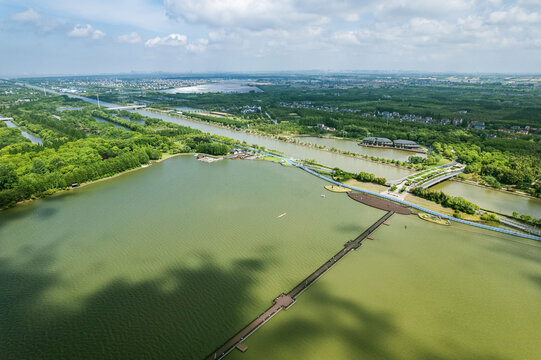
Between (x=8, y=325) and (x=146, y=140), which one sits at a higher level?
(x=146, y=140)

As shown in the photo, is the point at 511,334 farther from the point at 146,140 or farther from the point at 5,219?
the point at 146,140

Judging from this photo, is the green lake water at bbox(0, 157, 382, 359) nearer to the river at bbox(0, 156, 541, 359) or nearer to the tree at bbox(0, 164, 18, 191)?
the river at bbox(0, 156, 541, 359)

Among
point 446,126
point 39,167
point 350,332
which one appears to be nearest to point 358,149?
point 446,126

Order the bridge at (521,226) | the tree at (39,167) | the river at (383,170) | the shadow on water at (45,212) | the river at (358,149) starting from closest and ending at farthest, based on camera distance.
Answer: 1. the bridge at (521,226)
2. the shadow on water at (45,212)
3. the river at (383,170)
4. the tree at (39,167)
5. the river at (358,149)

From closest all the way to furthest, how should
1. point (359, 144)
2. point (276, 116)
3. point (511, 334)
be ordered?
1. point (511, 334)
2. point (359, 144)
3. point (276, 116)

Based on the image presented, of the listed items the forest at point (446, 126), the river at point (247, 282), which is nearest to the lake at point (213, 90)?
the forest at point (446, 126)

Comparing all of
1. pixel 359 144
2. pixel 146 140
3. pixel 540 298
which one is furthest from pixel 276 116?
pixel 540 298

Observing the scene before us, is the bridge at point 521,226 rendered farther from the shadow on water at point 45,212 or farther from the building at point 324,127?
the building at point 324,127
